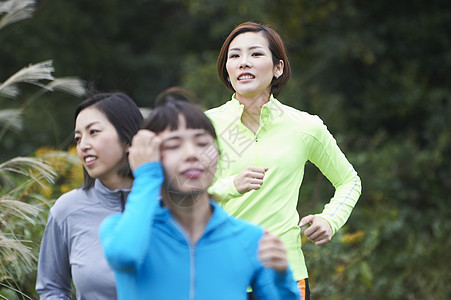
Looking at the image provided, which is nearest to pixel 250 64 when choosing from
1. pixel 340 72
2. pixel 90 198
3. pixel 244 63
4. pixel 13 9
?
pixel 244 63

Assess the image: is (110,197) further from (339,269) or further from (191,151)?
(339,269)

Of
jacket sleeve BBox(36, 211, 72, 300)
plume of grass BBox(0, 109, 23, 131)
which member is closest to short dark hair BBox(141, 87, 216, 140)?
jacket sleeve BBox(36, 211, 72, 300)

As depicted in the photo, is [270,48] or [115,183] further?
[270,48]

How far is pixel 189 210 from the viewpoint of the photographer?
1688 mm

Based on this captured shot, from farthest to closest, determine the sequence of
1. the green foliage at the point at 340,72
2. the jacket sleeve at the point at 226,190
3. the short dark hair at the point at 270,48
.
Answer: the green foliage at the point at 340,72
the short dark hair at the point at 270,48
the jacket sleeve at the point at 226,190

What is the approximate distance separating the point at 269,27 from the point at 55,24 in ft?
25.7

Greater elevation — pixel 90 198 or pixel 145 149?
pixel 90 198

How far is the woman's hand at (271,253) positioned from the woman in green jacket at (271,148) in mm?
933

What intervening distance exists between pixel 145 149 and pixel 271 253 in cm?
39

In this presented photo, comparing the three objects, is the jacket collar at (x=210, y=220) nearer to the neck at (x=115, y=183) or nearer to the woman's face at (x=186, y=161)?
the woman's face at (x=186, y=161)

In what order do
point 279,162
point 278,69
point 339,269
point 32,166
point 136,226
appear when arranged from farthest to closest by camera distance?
point 339,269
point 32,166
point 278,69
point 279,162
point 136,226

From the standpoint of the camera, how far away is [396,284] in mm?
6207

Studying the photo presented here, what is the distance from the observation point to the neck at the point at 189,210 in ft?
5.50

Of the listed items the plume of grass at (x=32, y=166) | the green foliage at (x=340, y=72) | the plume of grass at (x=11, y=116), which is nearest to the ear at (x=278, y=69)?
the plume of grass at (x=32, y=166)
